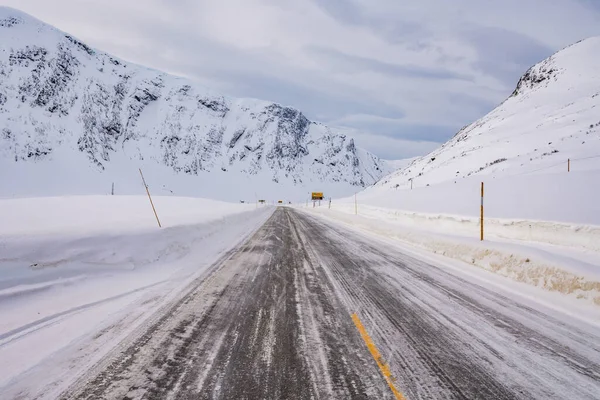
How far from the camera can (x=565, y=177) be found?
48.4ft

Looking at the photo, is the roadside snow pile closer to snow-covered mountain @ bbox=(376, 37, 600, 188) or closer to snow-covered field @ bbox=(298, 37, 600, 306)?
snow-covered field @ bbox=(298, 37, 600, 306)

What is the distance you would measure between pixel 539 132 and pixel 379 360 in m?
110

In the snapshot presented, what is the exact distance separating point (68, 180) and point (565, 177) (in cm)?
18717

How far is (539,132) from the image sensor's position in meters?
91.4

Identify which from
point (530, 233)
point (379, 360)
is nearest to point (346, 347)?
point (379, 360)

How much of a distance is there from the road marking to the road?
5 cm

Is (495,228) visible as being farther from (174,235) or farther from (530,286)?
(174,235)

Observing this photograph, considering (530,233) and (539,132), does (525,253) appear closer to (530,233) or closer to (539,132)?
(530,233)

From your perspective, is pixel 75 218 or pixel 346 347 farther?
pixel 75 218

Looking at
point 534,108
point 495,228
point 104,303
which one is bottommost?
point 104,303

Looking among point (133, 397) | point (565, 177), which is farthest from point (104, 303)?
point (565, 177)

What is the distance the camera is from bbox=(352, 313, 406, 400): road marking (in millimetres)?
3161

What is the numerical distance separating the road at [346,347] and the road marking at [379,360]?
0.17ft

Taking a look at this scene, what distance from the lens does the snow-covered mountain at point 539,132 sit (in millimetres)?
57500
